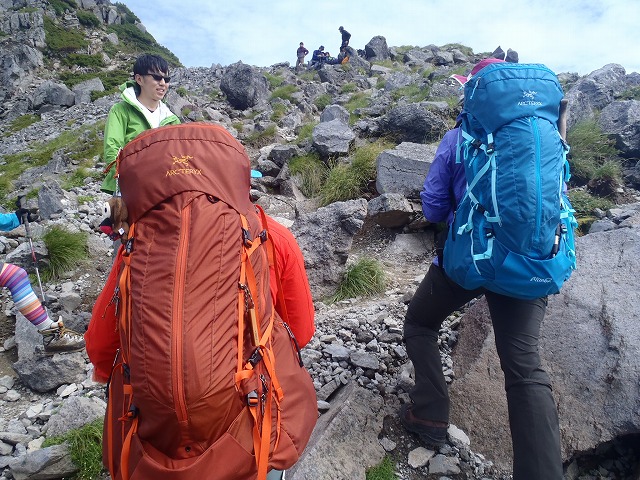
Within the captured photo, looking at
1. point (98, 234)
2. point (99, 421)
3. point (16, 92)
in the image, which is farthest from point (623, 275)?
point (16, 92)

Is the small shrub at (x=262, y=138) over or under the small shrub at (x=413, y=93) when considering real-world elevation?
under

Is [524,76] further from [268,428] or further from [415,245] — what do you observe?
[415,245]

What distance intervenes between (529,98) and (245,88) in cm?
1967

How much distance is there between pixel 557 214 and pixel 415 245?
445 centimetres

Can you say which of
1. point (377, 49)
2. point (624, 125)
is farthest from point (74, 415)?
point (377, 49)

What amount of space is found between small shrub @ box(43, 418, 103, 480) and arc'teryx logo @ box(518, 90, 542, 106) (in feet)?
12.5

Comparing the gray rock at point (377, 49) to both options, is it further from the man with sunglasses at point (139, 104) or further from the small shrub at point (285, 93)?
the man with sunglasses at point (139, 104)

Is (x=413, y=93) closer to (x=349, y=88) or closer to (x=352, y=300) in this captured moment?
(x=349, y=88)

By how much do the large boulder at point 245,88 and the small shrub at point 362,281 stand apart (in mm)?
16379

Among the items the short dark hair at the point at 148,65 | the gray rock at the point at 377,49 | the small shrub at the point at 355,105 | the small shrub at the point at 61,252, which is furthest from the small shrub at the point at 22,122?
the short dark hair at the point at 148,65

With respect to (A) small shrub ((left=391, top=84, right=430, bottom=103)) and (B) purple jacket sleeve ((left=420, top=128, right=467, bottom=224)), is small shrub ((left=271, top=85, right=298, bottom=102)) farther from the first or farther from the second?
(B) purple jacket sleeve ((left=420, top=128, right=467, bottom=224))

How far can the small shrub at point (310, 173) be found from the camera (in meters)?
9.14

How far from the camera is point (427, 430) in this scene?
10.3ft

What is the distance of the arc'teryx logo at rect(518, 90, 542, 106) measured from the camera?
89.6 inches
